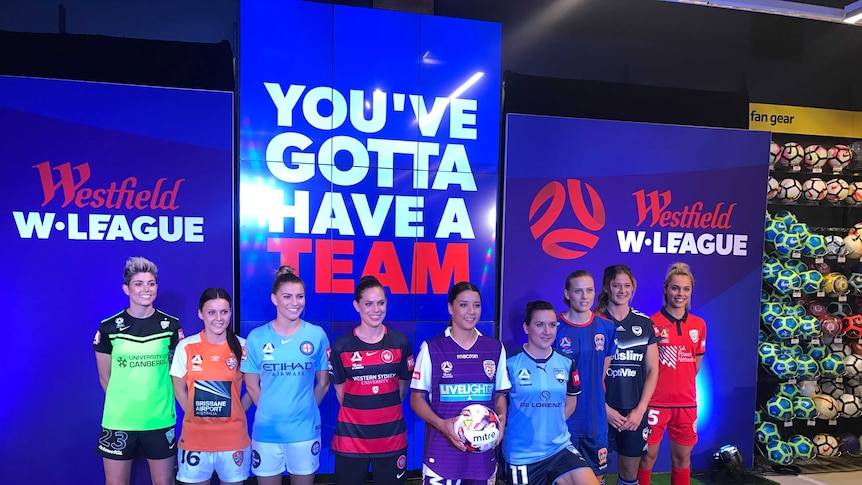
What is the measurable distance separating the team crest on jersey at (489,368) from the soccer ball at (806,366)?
3690 mm

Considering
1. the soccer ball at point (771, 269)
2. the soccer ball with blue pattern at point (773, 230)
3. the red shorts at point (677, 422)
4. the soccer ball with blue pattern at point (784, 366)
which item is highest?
the soccer ball with blue pattern at point (773, 230)

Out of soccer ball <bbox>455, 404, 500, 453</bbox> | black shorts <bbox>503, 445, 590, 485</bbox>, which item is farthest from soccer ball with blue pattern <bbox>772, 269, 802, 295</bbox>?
soccer ball <bbox>455, 404, 500, 453</bbox>

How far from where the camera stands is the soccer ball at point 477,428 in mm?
2408

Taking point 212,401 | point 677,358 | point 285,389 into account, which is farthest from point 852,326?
point 212,401

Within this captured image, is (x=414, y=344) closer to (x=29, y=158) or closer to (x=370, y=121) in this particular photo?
(x=370, y=121)

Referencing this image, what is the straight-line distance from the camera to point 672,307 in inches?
147

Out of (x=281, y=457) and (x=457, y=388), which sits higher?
(x=457, y=388)

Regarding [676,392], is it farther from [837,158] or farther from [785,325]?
[837,158]

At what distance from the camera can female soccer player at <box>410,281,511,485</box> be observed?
2520mm

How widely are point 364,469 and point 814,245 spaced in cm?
456

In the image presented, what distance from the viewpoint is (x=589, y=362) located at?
302 cm

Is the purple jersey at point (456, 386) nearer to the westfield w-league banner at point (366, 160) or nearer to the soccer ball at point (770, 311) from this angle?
the westfield w-league banner at point (366, 160)

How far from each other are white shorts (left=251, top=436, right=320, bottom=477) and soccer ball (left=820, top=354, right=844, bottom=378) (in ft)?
15.7

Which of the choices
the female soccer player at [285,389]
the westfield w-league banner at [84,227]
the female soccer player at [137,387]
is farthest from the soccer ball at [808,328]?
the female soccer player at [137,387]
